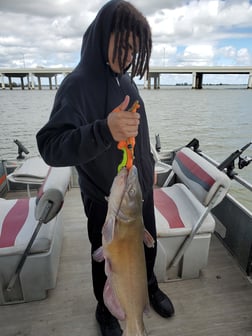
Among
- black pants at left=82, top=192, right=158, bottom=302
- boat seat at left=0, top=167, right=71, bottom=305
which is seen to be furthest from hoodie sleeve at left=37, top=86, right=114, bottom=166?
boat seat at left=0, top=167, right=71, bottom=305

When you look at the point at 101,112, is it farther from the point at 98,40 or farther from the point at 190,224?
the point at 190,224

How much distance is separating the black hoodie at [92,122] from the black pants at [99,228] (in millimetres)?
72

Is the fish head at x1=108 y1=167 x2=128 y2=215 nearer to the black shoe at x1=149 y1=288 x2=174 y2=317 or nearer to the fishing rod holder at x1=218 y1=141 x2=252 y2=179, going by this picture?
the black shoe at x1=149 y1=288 x2=174 y2=317

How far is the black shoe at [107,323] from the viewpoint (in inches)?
72.3

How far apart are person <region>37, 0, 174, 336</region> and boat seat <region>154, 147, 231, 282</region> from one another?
0.57 m

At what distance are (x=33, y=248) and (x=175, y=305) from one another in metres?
1.19

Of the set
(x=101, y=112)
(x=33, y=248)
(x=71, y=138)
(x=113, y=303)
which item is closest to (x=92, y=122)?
(x=101, y=112)

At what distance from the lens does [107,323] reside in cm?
187

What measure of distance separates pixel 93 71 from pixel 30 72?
52597 millimetres

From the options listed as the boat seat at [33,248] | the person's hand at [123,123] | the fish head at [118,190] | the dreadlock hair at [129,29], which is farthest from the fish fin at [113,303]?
the dreadlock hair at [129,29]

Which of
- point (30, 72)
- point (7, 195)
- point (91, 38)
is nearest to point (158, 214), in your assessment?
point (91, 38)

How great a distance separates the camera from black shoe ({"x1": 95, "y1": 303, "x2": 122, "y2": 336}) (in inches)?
72.3

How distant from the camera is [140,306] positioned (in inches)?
47.6

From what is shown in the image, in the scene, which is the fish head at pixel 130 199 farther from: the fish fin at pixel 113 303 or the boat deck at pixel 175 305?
the boat deck at pixel 175 305
